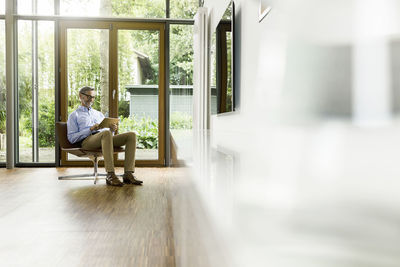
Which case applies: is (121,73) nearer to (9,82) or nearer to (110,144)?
(9,82)

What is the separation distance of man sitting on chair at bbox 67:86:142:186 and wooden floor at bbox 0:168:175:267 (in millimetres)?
283

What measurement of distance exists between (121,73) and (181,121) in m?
1.20

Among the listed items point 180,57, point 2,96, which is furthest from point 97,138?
point 2,96

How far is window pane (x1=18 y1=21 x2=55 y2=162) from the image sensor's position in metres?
6.54

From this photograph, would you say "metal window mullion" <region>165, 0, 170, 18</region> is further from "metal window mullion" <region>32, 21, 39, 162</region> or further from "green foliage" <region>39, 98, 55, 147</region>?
"green foliage" <region>39, 98, 55, 147</region>

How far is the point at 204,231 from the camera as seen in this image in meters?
0.39

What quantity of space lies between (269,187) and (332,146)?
0.15 metres

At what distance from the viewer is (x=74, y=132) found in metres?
5.00

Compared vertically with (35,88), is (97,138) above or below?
below

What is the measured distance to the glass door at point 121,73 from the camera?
6582 millimetres

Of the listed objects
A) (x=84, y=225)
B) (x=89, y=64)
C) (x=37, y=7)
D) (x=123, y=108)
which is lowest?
(x=84, y=225)

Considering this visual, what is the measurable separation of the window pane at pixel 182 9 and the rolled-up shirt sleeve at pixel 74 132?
2622mm

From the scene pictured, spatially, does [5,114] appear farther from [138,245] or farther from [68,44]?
[138,245]

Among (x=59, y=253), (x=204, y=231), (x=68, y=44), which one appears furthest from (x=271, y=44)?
(x=68, y=44)
